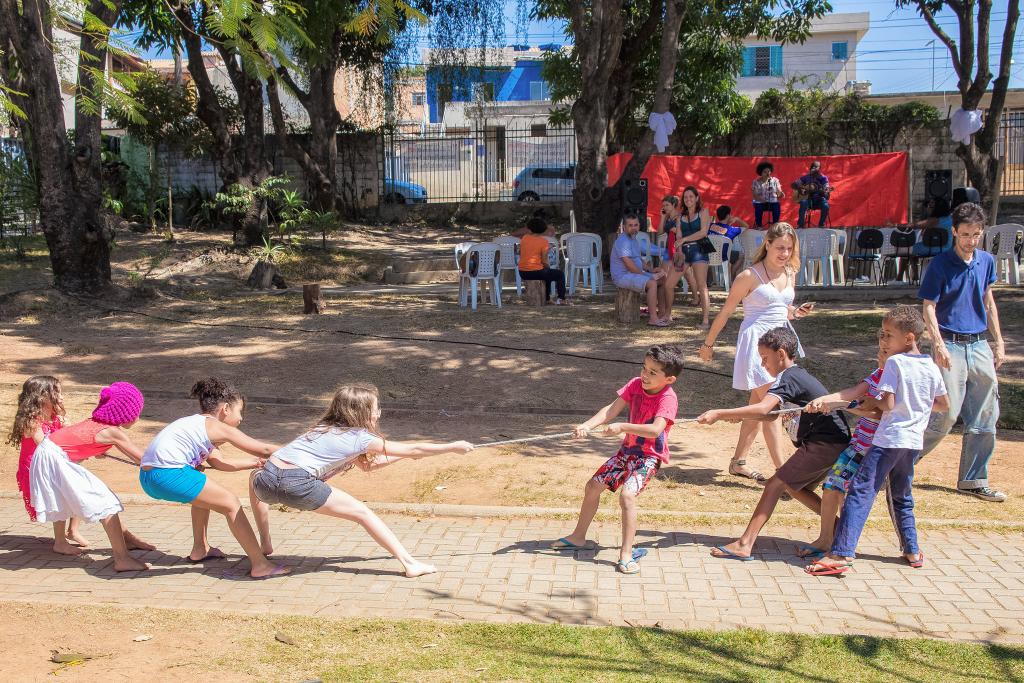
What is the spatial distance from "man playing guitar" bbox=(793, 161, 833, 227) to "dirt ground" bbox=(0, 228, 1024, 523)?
3.82 m

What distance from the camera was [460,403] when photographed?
9.20m

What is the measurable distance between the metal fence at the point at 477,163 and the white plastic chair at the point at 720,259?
10.2m

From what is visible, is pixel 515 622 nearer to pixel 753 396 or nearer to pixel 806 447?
pixel 806 447

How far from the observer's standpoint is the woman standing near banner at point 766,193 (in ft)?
55.1

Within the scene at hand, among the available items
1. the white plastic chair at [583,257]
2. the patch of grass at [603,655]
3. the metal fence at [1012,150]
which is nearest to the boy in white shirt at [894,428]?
the patch of grass at [603,655]

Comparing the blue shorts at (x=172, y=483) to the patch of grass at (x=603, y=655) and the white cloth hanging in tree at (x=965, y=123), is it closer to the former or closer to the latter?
the patch of grass at (x=603, y=655)

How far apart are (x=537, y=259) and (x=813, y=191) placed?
6393 millimetres

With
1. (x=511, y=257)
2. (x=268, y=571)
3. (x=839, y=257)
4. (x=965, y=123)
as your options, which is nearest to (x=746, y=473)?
(x=268, y=571)

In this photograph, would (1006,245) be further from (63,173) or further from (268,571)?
(63,173)

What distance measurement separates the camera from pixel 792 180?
721 inches

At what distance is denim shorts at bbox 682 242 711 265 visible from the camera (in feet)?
39.9

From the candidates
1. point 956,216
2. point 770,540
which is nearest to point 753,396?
point 770,540

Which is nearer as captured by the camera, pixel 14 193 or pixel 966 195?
pixel 966 195

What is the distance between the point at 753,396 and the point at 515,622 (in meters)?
2.62
